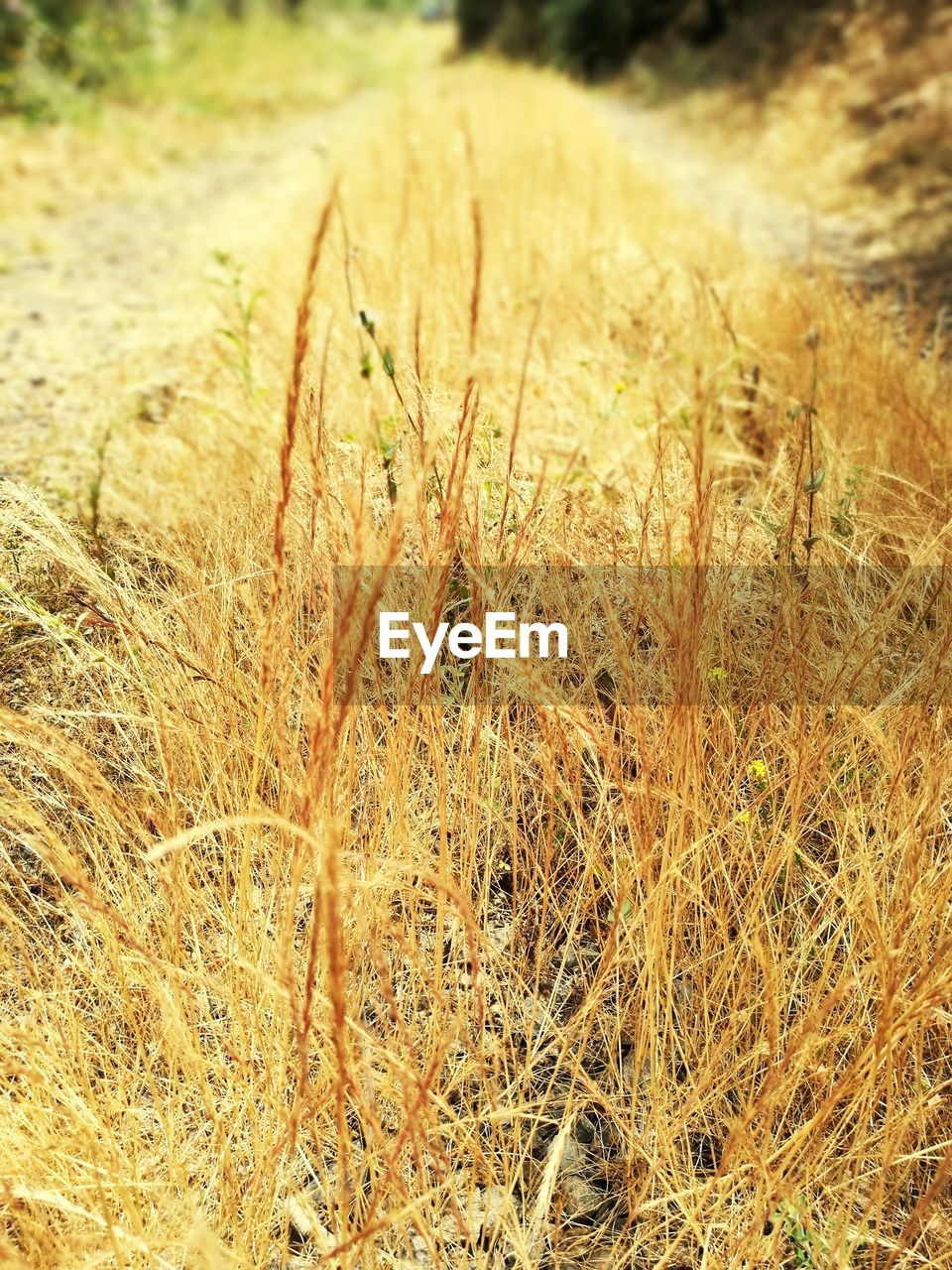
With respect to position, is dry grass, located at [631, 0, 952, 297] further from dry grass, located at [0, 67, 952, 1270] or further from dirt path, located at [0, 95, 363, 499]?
dry grass, located at [0, 67, 952, 1270]

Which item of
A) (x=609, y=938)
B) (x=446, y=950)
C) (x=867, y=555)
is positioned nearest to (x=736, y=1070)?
(x=609, y=938)

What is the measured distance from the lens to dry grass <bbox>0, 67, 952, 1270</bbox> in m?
1.15

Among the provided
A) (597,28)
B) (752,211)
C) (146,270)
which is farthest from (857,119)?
(597,28)

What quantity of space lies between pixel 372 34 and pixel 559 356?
1420 inches

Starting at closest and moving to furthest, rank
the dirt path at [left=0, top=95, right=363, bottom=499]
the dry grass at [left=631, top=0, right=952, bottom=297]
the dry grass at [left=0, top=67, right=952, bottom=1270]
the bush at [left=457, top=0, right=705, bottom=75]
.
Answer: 1. the dry grass at [left=0, top=67, right=952, bottom=1270]
2. the dirt path at [left=0, top=95, right=363, bottom=499]
3. the dry grass at [left=631, top=0, right=952, bottom=297]
4. the bush at [left=457, top=0, right=705, bottom=75]

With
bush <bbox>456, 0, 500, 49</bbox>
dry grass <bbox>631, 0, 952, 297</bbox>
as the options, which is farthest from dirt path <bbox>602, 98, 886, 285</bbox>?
bush <bbox>456, 0, 500, 49</bbox>

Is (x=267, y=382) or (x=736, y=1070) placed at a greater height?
(x=267, y=382)

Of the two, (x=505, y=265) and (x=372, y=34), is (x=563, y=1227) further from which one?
(x=372, y=34)

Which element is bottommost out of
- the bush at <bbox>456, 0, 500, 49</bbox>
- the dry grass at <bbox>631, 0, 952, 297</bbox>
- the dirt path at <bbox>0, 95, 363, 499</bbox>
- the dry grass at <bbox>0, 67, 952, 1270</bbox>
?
the dry grass at <bbox>0, 67, 952, 1270</bbox>

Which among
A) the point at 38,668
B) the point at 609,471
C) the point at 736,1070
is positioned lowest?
the point at 736,1070

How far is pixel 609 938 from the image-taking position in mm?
1291

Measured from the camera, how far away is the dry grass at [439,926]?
1.15 m

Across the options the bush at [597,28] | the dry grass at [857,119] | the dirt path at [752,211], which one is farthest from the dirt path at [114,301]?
the bush at [597,28]

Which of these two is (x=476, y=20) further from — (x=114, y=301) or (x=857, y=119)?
(x=114, y=301)
